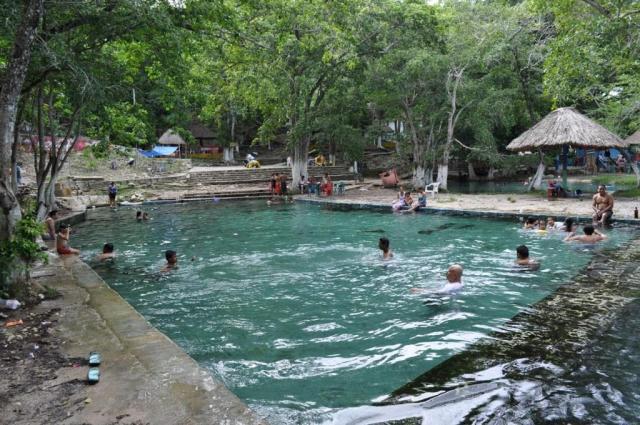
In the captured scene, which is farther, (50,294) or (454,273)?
(454,273)

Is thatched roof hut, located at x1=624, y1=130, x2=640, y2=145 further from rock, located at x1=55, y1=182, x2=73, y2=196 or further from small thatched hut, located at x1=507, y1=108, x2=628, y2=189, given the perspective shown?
rock, located at x1=55, y1=182, x2=73, y2=196

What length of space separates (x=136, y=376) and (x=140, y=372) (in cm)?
11

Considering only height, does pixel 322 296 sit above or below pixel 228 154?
below

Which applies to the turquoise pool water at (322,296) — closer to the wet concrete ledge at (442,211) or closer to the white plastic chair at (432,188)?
the wet concrete ledge at (442,211)

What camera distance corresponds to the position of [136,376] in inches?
199

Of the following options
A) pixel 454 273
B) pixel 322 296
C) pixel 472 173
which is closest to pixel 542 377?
pixel 454 273

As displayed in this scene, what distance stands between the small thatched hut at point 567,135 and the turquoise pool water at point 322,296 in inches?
231

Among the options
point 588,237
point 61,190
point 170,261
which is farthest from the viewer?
point 61,190

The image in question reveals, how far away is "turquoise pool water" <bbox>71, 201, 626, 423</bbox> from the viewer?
20.0 feet

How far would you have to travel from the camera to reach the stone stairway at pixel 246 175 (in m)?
33.6

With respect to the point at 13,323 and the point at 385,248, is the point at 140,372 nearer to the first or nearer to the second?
the point at 13,323

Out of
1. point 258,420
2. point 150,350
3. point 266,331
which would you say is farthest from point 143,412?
point 266,331

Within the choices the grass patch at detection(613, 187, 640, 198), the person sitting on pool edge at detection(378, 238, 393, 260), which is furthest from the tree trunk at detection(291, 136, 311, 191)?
the person sitting on pool edge at detection(378, 238, 393, 260)

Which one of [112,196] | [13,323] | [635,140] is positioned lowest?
[13,323]
